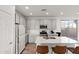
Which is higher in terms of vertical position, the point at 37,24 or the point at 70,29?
the point at 37,24

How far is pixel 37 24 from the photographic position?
9.23m

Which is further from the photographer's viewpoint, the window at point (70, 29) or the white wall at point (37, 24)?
the window at point (70, 29)

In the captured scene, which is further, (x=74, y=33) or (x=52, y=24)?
(x=74, y=33)

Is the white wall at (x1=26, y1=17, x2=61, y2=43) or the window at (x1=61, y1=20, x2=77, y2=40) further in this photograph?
the window at (x1=61, y1=20, x2=77, y2=40)

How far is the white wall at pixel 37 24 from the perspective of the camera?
9107 millimetres

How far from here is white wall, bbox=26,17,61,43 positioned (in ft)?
29.9

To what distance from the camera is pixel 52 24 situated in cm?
908

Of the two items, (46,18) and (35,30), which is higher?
(46,18)

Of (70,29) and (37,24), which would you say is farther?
(70,29)
